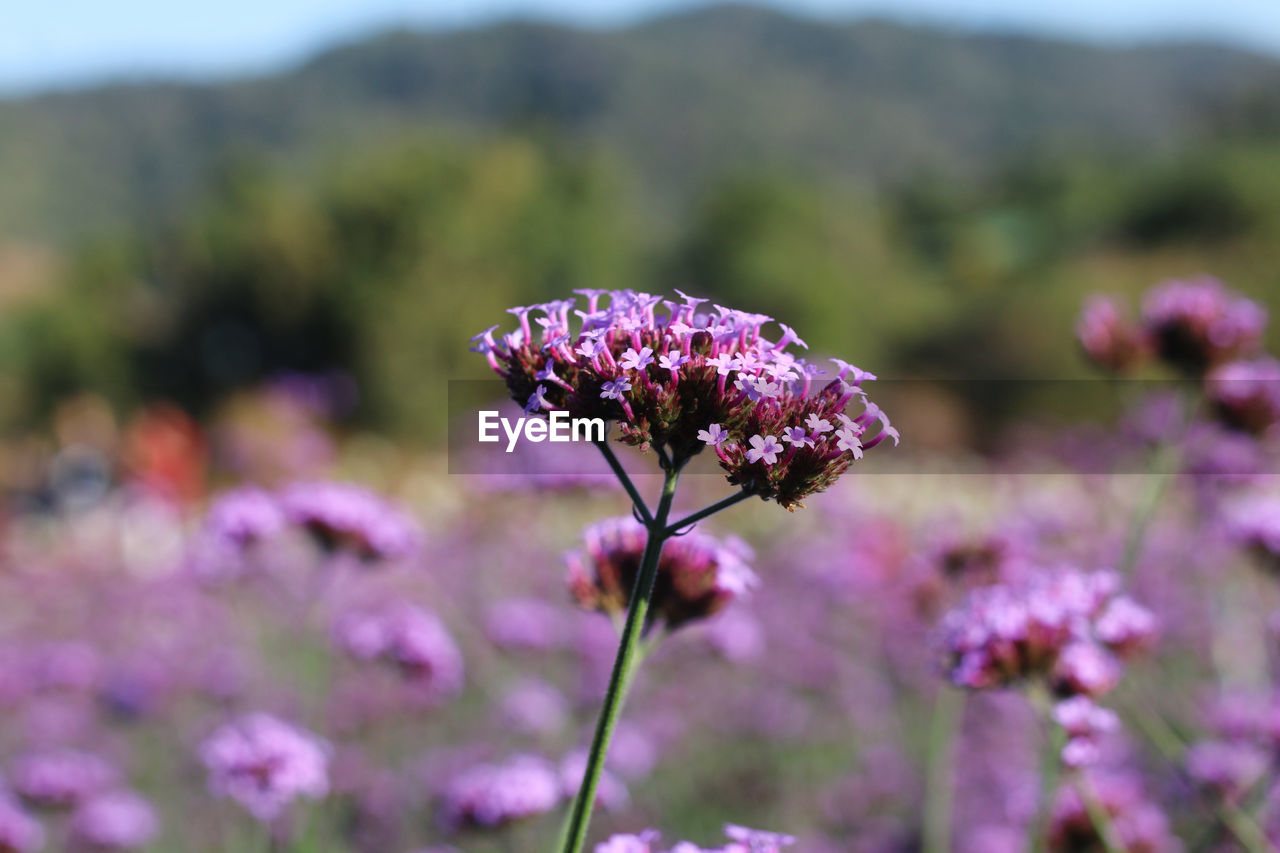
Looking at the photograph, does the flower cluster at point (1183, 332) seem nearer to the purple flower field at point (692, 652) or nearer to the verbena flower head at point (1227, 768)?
the purple flower field at point (692, 652)

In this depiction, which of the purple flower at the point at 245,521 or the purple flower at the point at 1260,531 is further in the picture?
the purple flower at the point at 245,521

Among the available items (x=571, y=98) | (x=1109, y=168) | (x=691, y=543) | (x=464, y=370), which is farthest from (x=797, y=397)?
(x=571, y=98)

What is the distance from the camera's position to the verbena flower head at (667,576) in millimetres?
1760

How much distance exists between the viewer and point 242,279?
26656 millimetres

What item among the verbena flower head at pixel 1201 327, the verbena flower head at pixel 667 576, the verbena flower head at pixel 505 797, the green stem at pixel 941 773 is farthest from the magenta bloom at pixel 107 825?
the verbena flower head at pixel 1201 327

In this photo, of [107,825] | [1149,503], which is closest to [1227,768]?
[1149,503]

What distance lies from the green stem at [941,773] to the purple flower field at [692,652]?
3 cm

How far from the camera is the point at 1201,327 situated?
2924 mm

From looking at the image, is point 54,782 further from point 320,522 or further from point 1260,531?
point 1260,531

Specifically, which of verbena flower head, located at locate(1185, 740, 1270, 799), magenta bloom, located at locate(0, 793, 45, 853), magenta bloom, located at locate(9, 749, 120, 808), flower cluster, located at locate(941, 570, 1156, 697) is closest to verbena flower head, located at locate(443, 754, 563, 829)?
flower cluster, located at locate(941, 570, 1156, 697)

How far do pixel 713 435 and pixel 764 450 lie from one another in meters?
0.06

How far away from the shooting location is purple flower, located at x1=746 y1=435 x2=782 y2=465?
125cm

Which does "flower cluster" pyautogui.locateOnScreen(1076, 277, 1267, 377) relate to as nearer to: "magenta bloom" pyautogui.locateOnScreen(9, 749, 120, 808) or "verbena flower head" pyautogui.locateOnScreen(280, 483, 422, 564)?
"verbena flower head" pyautogui.locateOnScreen(280, 483, 422, 564)

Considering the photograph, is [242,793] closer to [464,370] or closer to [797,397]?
[797,397]
